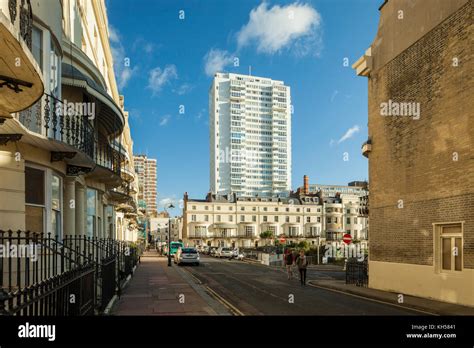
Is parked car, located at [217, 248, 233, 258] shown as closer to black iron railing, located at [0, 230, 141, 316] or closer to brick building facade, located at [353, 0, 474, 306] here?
brick building facade, located at [353, 0, 474, 306]

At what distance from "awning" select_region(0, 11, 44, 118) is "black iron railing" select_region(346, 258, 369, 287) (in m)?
17.2

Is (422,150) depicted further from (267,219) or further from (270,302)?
(267,219)

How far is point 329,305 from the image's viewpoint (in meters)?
14.4

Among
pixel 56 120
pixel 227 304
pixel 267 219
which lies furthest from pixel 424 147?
pixel 267 219

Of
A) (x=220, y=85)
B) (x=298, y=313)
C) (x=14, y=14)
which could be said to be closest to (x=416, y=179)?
(x=298, y=313)

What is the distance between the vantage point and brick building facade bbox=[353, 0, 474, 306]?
556 inches

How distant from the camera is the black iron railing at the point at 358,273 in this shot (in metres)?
20.5

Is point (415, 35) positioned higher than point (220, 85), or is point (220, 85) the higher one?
point (220, 85)

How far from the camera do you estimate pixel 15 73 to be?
5.72 metres

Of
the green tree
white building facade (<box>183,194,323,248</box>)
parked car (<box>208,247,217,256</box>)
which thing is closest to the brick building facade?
parked car (<box>208,247,217,256</box>)

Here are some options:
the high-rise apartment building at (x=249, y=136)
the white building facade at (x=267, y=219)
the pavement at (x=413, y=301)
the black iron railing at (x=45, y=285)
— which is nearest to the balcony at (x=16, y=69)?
the black iron railing at (x=45, y=285)
